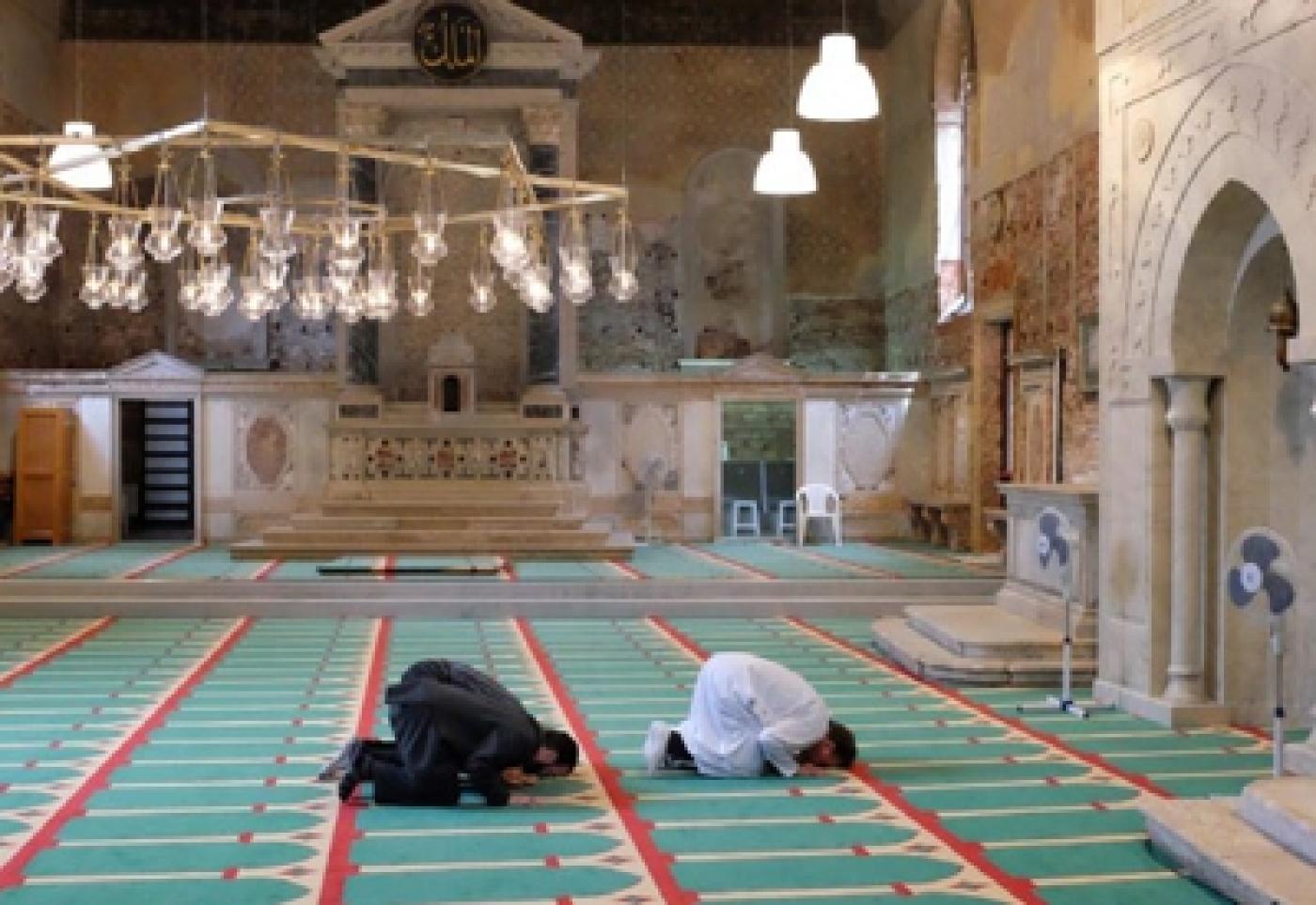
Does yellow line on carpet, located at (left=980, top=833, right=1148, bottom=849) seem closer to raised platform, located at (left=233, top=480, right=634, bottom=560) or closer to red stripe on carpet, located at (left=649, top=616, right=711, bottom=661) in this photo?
red stripe on carpet, located at (left=649, top=616, right=711, bottom=661)

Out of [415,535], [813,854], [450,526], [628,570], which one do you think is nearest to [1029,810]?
[813,854]

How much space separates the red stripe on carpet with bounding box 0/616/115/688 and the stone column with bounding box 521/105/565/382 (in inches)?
266

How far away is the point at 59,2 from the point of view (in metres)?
19.7

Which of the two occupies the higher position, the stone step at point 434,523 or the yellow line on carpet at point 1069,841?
the stone step at point 434,523

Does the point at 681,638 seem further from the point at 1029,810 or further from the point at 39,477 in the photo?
the point at 39,477

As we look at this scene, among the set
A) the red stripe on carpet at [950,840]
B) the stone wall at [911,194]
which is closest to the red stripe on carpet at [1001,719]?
the red stripe on carpet at [950,840]

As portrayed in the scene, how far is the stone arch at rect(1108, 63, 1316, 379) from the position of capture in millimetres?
6566

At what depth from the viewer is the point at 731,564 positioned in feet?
50.2

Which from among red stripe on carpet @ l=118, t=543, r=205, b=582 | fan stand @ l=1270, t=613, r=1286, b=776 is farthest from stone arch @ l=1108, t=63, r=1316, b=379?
red stripe on carpet @ l=118, t=543, r=205, b=582

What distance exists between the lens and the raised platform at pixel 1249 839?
15.6 ft

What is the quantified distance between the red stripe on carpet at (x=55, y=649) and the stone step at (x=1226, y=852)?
6064 mm

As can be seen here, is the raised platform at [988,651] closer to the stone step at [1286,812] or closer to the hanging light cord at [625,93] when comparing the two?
the stone step at [1286,812]

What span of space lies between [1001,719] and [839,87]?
3517mm

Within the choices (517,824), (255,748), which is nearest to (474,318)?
(255,748)
